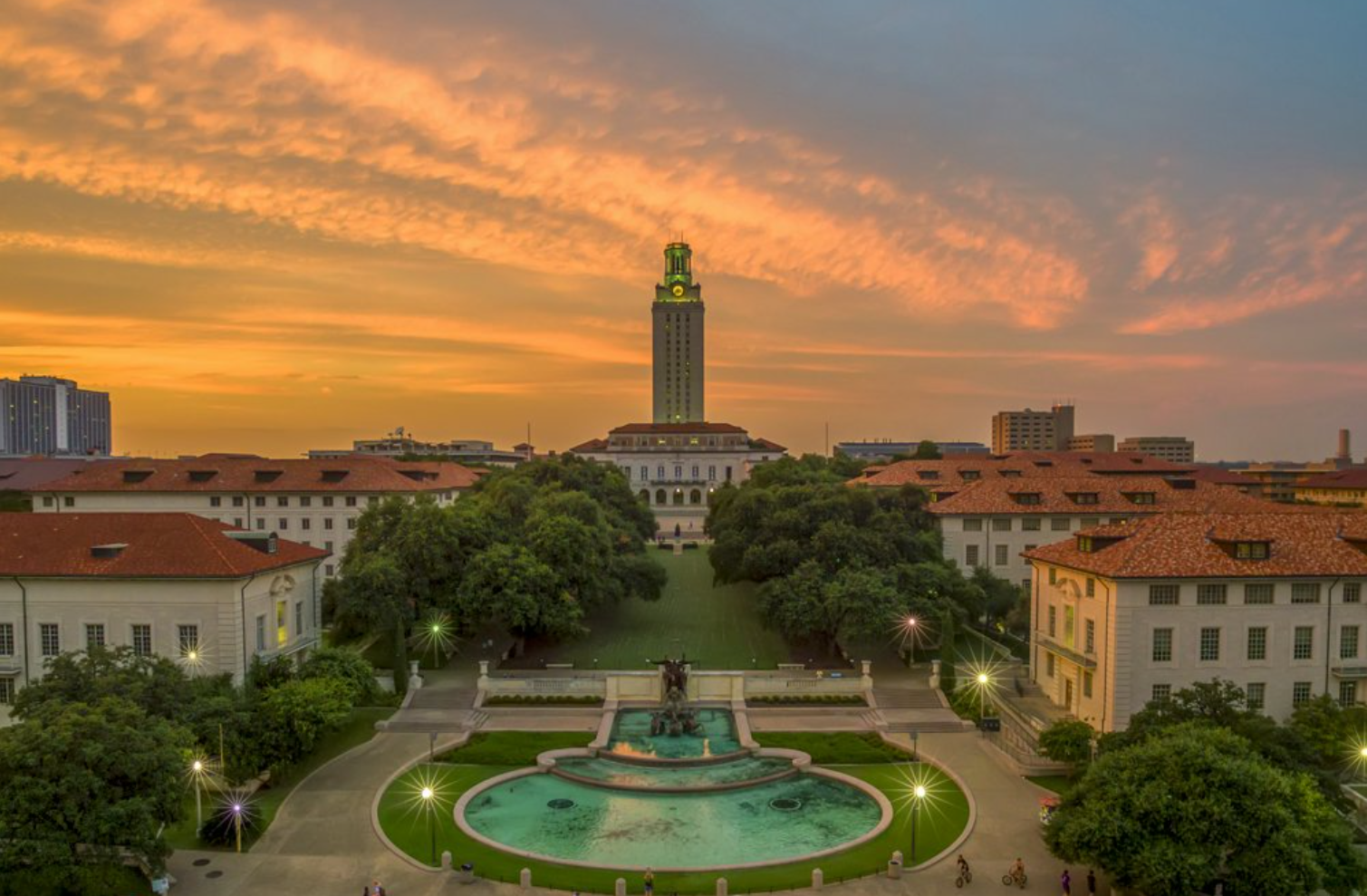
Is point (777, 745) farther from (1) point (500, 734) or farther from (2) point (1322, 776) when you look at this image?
(2) point (1322, 776)

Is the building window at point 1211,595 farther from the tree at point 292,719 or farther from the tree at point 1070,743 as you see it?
the tree at point 292,719

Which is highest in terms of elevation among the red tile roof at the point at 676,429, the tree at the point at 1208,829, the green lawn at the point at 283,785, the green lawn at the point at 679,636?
the red tile roof at the point at 676,429

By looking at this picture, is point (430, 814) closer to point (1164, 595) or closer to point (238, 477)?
point (1164, 595)

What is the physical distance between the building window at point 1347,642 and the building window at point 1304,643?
128 centimetres

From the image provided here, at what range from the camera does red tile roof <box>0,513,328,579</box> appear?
Answer: 125 ft

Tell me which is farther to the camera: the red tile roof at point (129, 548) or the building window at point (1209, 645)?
the red tile roof at point (129, 548)

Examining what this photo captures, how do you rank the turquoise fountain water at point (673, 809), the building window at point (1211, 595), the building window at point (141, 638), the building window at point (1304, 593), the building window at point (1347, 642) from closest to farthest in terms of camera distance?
the turquoise fountain water at point (673, 809)
the building window at point (1211, 595)
the building window at point (1304, 593)
the building window at point (1347, 642)
the building window at point (141, 638)

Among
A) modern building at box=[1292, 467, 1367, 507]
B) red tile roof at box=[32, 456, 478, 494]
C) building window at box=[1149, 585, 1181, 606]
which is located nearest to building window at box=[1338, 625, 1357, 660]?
building window at box=[1149, 585, 1181, 606]

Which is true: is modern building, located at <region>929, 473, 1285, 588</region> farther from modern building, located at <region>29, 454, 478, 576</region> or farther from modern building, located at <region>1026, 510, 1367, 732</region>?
modern building, located at <region>29, 454, 478, 576</region>

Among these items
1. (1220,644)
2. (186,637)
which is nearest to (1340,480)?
(1220,644)

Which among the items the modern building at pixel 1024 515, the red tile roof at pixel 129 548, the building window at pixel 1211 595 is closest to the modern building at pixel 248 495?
the red tile roof at pixel 129 548

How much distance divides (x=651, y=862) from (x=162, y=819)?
14740 millimetres

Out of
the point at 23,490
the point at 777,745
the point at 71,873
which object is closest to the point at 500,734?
the point at 777,745

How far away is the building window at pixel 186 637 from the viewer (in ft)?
126
